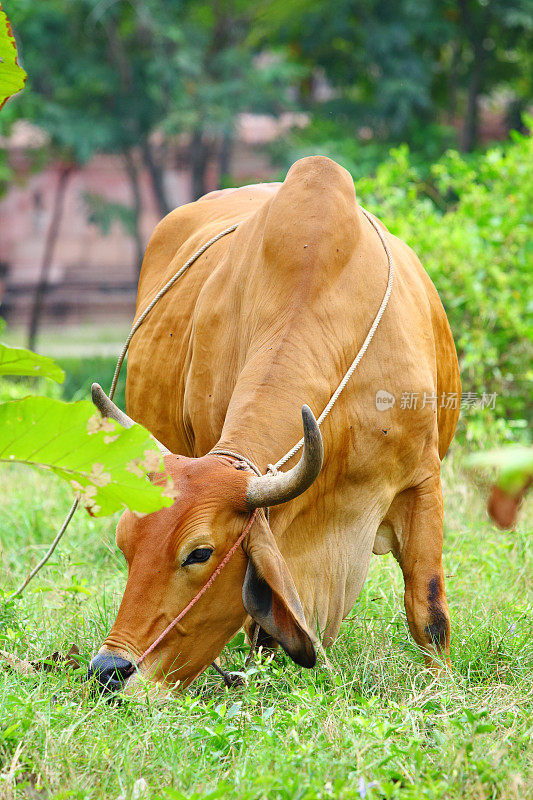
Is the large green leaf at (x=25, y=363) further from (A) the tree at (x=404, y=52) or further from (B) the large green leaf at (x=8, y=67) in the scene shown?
(A) the tree at (x=404, y=52)

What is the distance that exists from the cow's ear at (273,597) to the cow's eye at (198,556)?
134 mm

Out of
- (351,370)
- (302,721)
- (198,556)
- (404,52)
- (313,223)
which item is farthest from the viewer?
(404,52)

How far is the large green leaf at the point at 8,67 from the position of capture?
→ 7.61 feet

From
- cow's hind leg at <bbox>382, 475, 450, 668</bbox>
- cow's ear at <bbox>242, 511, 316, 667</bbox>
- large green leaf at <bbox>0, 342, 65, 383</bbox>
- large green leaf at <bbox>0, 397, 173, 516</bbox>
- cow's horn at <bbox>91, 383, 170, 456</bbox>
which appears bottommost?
cow's hind leg at <bbox>382, 475, 450, 668</bbox>

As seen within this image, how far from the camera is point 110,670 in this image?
8.84 feet

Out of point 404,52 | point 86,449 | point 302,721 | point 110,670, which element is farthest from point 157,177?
point 86,449

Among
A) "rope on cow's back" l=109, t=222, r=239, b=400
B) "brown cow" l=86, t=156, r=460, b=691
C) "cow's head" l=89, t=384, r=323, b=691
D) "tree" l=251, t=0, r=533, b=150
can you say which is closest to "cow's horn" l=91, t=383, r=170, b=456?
"cow's head" l=89, t=384, r=323, b=691

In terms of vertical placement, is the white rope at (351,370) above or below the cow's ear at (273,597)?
above

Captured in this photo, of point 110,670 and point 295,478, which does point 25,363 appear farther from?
point 110,670

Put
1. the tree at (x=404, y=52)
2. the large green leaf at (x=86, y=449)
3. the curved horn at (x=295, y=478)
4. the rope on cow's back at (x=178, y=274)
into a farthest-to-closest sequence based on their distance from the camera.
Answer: the tree at (x=404, y=52), the rope on cow's back at (x=178, y=274), the curved horn at (x=295, y=478), the large green leaf at (x=86, y=449)

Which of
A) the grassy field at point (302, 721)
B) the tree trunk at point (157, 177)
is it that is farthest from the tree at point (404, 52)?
the grassy field at point (302, 721)

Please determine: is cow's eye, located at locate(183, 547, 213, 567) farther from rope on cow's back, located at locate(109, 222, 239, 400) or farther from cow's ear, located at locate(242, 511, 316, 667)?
rope on cow's back, located at locate(109, 222, 239, 400)

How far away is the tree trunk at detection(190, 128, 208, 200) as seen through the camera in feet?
40.4

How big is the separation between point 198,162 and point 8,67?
10.3 meters
